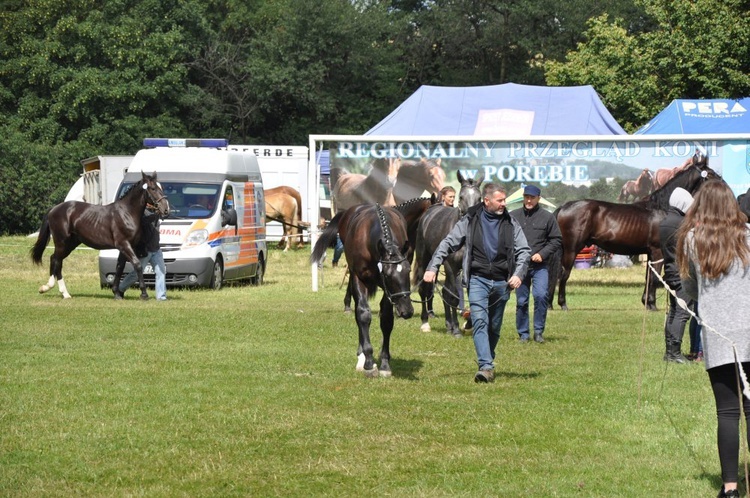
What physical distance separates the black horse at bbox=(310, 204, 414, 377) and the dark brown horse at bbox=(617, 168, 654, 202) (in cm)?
1300

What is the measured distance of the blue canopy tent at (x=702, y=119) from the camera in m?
29.3

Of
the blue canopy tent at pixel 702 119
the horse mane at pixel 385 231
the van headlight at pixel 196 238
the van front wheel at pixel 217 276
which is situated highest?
the blue canopy tent at pixel 702 119

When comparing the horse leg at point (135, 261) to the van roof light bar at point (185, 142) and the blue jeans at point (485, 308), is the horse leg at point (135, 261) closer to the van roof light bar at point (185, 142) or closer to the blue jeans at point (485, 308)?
the van roof light bar at point (185, 142)

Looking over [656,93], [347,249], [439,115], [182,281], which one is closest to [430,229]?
[347,249]

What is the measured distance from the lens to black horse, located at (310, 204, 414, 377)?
1138 cm

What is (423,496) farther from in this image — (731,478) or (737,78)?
(737,78)

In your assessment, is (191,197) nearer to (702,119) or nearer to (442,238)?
(442,238)

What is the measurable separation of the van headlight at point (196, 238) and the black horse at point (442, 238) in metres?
7.57

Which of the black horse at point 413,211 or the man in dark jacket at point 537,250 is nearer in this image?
the man in dark jacket at point 537,250

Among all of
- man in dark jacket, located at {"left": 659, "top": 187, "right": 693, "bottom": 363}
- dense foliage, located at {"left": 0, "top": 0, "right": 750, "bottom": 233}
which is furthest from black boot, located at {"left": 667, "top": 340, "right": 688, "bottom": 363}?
dense foliage, located at {"left": 0, "top": 0, "right": 750, "bottom": 233}

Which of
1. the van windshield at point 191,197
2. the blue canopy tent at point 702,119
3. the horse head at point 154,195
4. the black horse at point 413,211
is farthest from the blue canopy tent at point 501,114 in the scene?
the black horse at point 413,211

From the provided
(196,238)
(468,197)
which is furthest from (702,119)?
(468,197)

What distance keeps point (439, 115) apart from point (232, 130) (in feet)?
89.4

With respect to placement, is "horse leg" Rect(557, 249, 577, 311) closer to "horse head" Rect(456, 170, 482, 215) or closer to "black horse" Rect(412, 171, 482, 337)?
"black horse" Rect(412, 171, 482, 337)
